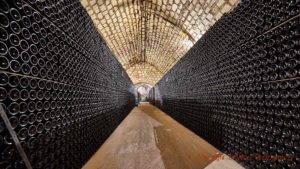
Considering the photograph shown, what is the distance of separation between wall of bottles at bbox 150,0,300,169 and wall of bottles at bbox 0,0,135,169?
2.75 metres

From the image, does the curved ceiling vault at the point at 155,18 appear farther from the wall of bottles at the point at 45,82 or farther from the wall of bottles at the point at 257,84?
the wall of bottles at the point at 45,82

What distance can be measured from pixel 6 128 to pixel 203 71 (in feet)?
14.6

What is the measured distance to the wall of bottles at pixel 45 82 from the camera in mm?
1610

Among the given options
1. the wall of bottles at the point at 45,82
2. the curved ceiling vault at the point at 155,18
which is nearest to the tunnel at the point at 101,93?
the wall of bottles at the point at 45,82

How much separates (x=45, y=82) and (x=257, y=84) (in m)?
2.87

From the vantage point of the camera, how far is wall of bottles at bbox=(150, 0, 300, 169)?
2090mm

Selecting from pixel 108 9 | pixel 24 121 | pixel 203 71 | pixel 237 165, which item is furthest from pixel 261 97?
pixel 108 9

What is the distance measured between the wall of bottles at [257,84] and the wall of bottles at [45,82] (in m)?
2.75

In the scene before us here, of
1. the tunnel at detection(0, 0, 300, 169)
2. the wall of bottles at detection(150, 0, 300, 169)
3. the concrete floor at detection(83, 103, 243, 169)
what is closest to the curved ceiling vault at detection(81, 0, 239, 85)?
the tunnel at detection(0, 0, 300, 169)

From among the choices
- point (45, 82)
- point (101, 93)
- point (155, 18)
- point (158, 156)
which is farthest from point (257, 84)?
point (155, 18)

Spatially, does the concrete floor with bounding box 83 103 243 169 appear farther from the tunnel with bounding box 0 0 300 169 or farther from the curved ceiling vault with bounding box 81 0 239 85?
the curved ceiling vault with bounding box 81 0 239 85

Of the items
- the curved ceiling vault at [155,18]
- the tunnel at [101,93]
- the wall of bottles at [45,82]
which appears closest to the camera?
the wall of bottles at [45,82]

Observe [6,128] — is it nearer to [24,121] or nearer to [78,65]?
[24,121]

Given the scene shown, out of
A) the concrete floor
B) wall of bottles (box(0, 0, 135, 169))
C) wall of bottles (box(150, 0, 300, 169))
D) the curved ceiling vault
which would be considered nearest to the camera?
wall of bottles (box(0, 0, 135, 169))
